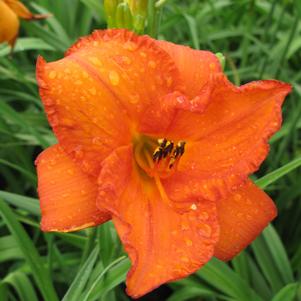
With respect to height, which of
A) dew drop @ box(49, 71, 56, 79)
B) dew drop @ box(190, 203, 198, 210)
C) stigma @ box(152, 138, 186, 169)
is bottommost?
dew drop @ box(190, 203, 198, 210)

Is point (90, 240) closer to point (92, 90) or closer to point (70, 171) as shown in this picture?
point (70, 171)

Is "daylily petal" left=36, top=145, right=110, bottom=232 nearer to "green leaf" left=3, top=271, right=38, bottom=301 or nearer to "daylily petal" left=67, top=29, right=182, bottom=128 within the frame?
"daylily petal" left=67, top=29, right=182, bottom=128

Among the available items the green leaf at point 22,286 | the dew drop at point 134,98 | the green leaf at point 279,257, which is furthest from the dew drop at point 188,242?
the green leaf at point 279,257

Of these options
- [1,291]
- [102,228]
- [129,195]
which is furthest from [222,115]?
[1,291]

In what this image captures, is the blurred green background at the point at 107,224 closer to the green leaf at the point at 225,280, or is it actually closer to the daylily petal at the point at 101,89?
the green leaf at the point at 225,280

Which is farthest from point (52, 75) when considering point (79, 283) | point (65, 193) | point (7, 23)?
point (7, 23)

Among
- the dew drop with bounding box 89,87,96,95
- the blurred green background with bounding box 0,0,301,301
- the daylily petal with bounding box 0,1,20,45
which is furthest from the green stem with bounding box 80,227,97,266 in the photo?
the daylily petal with bounding box 0,1,20,45
